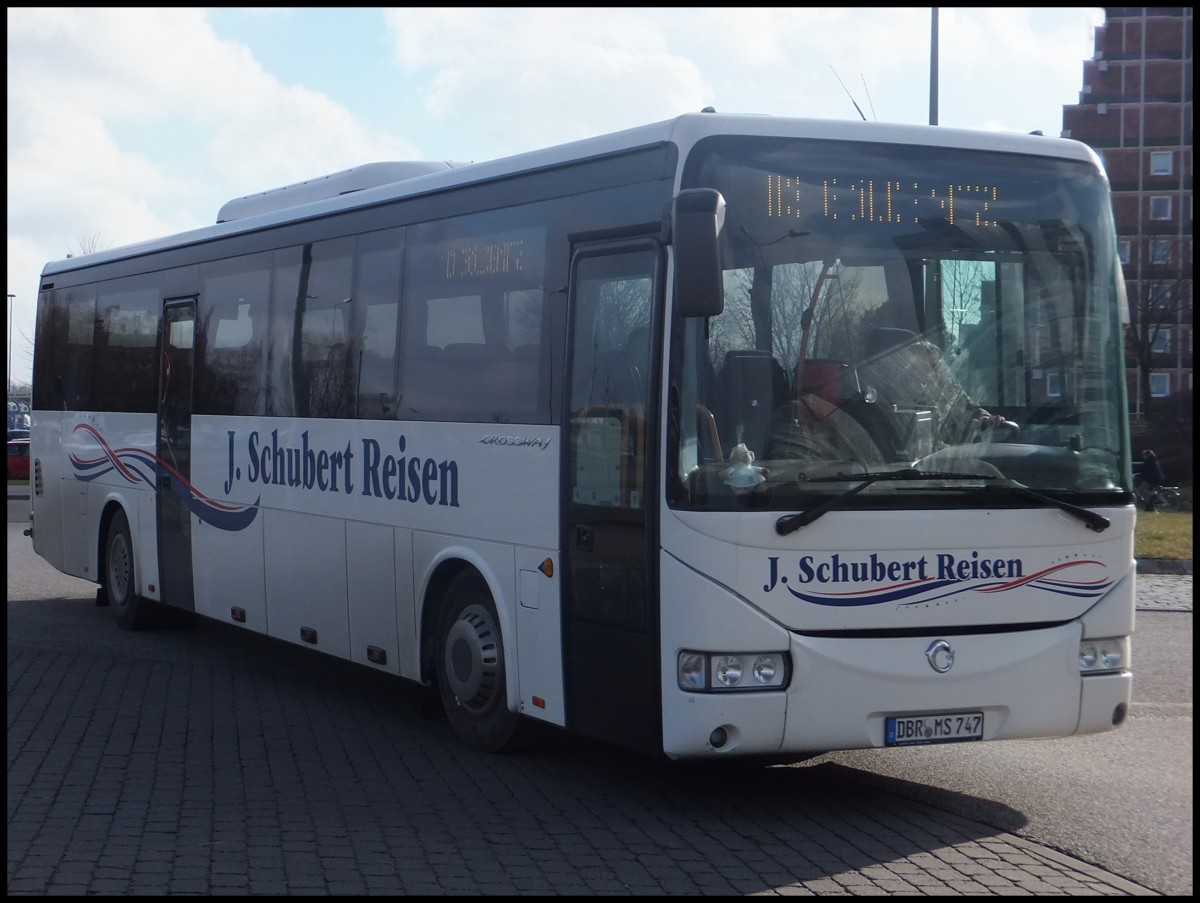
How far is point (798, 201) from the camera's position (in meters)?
7.34

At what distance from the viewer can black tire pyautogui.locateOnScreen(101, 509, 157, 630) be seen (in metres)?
14.7

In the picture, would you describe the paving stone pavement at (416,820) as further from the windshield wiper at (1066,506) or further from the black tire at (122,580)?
the black tire at (122,580)

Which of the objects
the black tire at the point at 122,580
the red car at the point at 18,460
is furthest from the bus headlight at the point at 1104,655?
the red car at the point at 18,460

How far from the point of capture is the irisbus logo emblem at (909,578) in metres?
7.15

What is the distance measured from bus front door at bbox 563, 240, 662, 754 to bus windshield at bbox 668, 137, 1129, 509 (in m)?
0.36

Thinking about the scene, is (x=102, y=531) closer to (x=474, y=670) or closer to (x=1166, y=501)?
(x=474, y=670)

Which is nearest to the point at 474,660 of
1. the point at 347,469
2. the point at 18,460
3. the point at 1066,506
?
the point at 347,469

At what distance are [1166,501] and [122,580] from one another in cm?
3205

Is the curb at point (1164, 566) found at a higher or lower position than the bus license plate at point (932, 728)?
lower

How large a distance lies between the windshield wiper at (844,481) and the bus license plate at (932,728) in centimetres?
101

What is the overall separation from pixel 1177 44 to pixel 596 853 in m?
94.0

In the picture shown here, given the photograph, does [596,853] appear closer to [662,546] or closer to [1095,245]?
[662,546]

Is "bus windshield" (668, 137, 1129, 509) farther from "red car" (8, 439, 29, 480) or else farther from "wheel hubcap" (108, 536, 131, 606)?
"red car" (8, 439, 29, 480)

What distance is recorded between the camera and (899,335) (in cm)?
738
